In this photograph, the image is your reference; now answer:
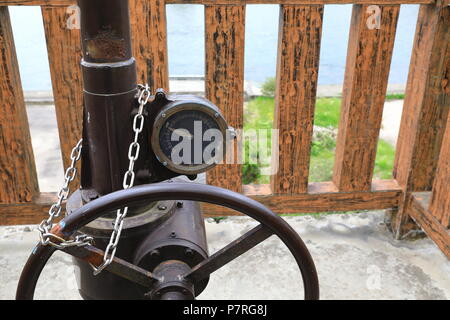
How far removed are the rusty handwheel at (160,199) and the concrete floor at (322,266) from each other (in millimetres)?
1154

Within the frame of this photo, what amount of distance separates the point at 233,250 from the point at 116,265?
278mm

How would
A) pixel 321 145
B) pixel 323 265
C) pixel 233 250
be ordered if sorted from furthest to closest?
pixel 321 145
pixel 323 265
pixel 233 250

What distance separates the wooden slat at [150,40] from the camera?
2.09 metres

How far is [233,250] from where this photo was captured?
117cm

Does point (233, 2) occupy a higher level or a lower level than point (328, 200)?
higher

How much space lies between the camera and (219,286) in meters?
2.30

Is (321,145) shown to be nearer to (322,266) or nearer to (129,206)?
(322,266)

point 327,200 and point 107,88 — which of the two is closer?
point 107,88

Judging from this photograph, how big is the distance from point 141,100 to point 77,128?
1054 mm

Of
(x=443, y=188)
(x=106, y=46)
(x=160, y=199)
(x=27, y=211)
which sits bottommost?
(x=27, y=211)

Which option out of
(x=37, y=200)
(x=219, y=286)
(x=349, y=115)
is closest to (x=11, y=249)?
(x=37, y=200)

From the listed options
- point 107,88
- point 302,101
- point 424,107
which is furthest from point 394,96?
point 107,88

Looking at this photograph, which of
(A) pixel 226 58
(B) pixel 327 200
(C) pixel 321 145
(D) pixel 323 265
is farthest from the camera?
(C) pixel 321 145

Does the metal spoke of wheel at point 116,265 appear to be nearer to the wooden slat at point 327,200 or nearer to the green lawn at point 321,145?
the wooden slat at point 327,200
